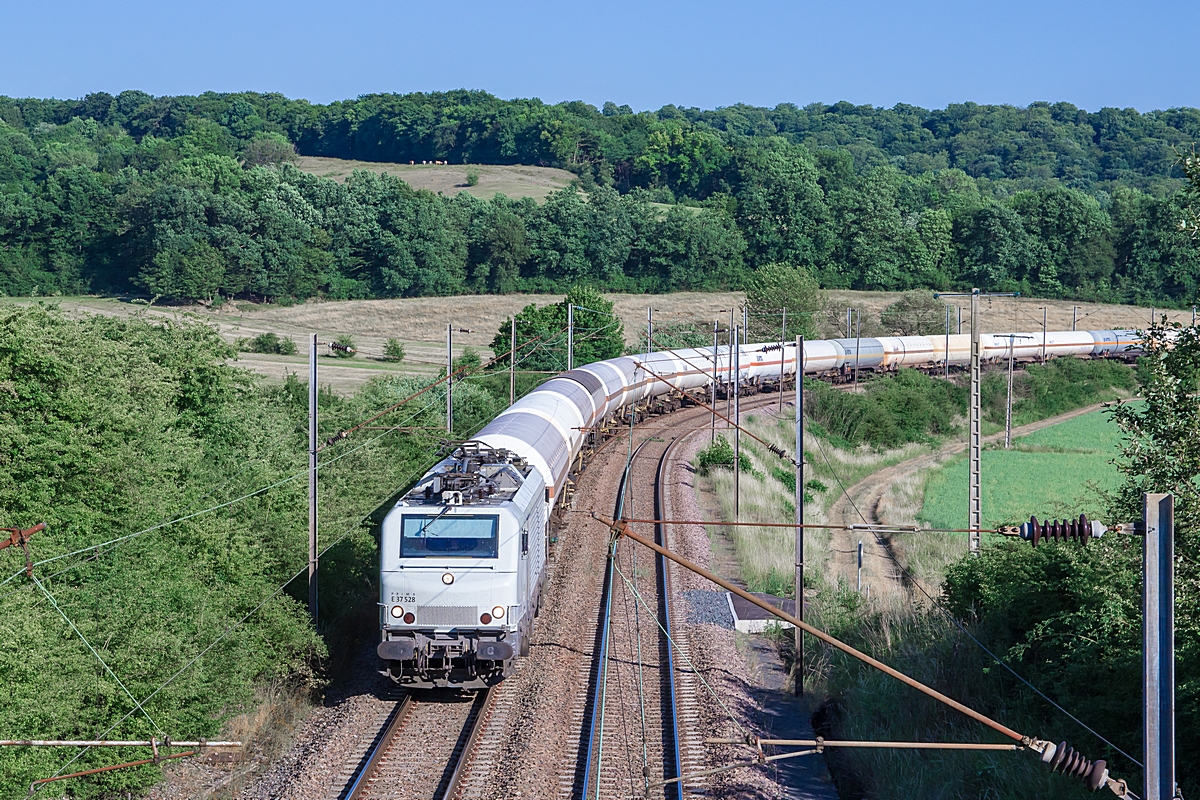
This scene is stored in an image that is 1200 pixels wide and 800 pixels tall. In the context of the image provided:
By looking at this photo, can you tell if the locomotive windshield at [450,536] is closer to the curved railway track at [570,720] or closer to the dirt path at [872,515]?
the curved railway track at [570,720]

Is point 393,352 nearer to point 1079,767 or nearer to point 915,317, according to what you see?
point 915,317

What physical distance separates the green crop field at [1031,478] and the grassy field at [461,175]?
85048 millimetres

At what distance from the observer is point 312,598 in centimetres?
2108

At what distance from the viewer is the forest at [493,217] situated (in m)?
94.7

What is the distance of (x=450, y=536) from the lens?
17.6 m

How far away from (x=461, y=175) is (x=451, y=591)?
134m

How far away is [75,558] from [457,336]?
72.4 m

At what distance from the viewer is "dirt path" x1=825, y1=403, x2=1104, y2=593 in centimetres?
3188

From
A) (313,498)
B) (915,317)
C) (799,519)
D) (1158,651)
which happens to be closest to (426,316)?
(915,317)

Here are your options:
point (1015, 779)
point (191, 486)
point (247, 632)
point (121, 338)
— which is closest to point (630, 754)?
point (1015, 779)

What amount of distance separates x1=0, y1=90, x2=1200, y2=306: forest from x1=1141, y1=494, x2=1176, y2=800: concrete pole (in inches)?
3455

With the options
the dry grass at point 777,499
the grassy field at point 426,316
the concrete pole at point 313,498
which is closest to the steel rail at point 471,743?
the concrete pole at point 313,498

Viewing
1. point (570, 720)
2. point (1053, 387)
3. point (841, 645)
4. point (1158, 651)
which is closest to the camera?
point (1158, 651)

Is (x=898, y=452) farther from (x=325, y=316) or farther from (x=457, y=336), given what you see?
(x=325, y=316)
